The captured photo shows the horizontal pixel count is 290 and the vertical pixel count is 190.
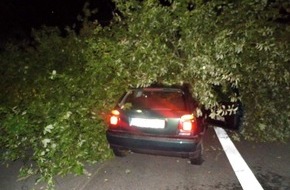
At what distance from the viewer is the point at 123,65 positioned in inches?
300

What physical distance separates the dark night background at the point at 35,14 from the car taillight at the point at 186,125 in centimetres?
1588

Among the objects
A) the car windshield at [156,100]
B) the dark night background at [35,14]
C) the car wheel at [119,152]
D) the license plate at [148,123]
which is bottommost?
the car wheel at [119,152]

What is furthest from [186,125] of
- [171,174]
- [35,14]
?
[35,14]

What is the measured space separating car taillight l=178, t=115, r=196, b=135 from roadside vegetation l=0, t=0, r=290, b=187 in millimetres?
1701

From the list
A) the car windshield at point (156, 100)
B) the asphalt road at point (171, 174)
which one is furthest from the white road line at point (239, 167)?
the car windshield at point (156, 100)

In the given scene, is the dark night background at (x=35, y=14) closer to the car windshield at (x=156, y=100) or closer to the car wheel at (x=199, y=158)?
the car windshield at (x=156, y=100)

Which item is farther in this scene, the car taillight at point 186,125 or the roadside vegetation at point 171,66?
the roadside vegetation at point 171,66

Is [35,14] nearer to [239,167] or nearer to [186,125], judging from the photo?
[186,125]

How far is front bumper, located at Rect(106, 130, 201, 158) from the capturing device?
566 centimetres

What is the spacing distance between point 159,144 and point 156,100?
2.55ft

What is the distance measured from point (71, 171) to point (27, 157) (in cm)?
102

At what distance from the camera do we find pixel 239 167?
616 centimetres

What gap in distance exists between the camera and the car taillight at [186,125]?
5.68 m

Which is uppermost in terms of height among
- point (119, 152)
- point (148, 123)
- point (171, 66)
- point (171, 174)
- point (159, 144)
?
point (171, 66)
